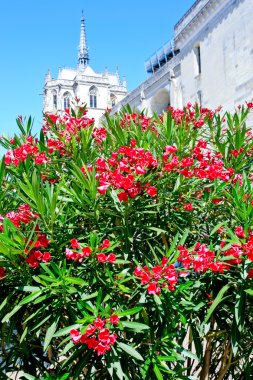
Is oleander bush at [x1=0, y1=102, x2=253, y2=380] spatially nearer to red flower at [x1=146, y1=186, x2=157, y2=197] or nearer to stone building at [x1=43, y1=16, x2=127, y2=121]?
red flower at [x1=146, y1=186, x2=157, y2=197]

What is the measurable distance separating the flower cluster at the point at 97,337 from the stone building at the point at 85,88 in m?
46.4

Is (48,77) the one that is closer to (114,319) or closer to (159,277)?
(159,277)

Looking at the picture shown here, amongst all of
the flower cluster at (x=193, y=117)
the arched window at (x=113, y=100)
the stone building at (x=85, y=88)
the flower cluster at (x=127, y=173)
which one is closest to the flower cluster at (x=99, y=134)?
the flower cluster at (x=193, y=117)

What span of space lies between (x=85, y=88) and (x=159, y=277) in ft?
168

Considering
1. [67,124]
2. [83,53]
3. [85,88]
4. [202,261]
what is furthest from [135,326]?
[83,53]

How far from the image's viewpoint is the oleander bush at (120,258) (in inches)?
101

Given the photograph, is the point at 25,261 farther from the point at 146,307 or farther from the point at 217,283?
the point at 217,283

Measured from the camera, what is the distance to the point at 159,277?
254 cm

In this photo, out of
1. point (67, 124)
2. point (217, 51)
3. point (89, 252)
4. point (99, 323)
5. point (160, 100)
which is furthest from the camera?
point (160, 100)

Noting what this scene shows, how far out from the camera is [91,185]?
2738 millimetres

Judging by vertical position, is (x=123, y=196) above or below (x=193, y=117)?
below

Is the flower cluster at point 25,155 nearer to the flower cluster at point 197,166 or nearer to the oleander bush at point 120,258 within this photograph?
the oleander bush at point 120,258

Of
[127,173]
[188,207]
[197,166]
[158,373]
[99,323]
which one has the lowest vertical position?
[158,373]

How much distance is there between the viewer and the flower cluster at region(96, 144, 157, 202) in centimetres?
279
